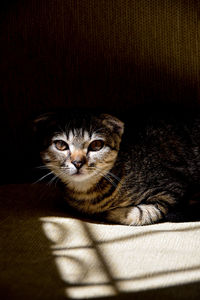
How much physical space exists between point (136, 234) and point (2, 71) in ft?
3.20

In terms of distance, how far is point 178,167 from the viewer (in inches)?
67.4

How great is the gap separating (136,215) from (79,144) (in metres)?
0.34

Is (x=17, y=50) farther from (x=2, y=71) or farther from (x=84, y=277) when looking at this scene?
(x=84, y=277)

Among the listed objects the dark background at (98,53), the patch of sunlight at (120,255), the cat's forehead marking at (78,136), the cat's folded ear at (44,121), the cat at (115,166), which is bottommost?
the patch of sunlight at (120,255)

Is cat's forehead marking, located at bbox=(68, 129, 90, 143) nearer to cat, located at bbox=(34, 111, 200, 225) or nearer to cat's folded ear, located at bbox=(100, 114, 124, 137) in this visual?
cat, located at bbox=(34, 111, 200, 225)

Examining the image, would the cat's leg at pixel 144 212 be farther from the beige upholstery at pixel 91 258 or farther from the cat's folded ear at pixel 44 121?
the cat's folded ear at pixel 44 121

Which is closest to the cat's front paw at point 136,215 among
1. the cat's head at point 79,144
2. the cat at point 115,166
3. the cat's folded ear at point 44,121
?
the cat at point 115,166

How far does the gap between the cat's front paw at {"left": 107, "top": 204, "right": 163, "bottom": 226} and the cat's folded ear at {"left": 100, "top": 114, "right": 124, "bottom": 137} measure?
32cm

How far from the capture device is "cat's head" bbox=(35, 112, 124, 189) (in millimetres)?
1432

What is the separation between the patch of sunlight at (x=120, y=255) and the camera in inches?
39.8

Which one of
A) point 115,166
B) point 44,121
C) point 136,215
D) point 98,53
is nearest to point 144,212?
point 136,215

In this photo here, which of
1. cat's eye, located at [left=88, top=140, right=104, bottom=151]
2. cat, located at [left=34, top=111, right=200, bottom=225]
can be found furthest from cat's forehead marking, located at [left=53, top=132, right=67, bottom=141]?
cat's eye, located at [left=88, top=140, right=104, bottom=151]

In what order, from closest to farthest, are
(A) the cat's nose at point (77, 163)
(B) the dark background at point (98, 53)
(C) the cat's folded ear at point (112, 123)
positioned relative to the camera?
(A) the cat's nose at point (77, 163)
(C) the cat's folded ear at point (112, 123)
(B) the dark background at point (98, 53)

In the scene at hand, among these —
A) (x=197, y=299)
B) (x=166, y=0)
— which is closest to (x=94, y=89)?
(x=166, y=0)
